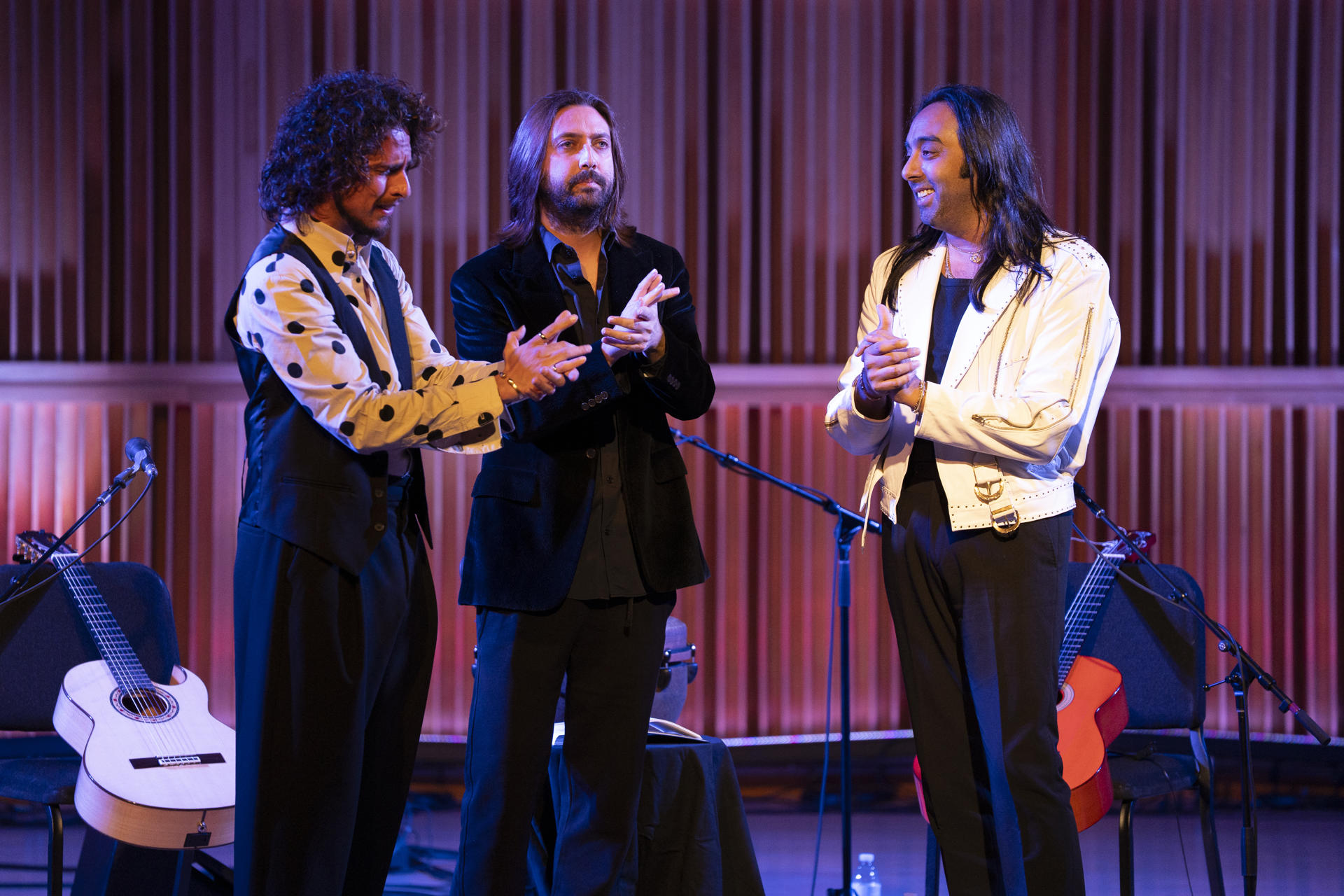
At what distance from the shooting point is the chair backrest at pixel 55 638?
294 centimetres

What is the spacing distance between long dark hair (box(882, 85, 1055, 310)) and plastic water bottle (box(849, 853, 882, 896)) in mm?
1703

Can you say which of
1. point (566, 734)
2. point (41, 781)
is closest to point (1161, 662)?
point (566, 734)

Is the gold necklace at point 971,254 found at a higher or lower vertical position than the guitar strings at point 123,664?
higher

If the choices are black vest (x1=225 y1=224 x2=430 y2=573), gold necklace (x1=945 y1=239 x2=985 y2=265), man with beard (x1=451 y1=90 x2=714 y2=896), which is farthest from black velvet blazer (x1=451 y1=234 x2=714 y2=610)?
gold necklace (x1=945 y1=239 x2=985 y2=265)

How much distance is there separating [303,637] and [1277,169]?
4361 mm

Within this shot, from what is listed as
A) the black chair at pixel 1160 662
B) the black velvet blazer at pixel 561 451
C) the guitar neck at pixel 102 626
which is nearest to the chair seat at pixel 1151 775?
the black chair at pixel 1160 662

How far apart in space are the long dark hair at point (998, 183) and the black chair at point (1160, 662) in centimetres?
120

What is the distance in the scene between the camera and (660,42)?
4.64 metres

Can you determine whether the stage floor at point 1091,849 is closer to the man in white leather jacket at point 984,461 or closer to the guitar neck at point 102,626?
the guitar neck at point 102,626

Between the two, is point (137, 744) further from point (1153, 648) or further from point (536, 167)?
point (1153, 648)

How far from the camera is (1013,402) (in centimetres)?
210

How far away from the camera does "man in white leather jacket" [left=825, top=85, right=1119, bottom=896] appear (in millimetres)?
2104

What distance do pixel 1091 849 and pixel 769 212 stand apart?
2.61m

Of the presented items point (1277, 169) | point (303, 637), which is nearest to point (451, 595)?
point (303, 637)
